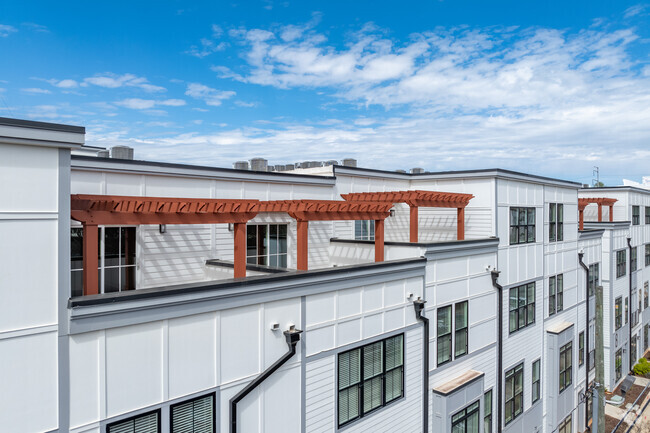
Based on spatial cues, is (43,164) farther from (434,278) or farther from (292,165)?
(292,165)

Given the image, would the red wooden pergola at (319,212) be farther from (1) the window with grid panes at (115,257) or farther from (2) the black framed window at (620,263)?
(2) the black framed window at (620,263)

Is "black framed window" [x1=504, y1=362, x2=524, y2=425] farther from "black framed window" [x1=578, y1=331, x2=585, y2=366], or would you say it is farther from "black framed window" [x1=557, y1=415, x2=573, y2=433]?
"black framed window" [x1=578, y1=331, x2=585, y2=366]

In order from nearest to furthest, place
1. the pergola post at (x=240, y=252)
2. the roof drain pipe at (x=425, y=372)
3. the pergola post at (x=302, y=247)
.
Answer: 1. the pergola post at (x=240, y=252)
2. the pergola post at (x=302, y=247)
3. the roof drain pipe at (x=425, y=372)

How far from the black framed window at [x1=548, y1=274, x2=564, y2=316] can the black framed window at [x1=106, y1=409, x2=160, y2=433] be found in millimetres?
16868

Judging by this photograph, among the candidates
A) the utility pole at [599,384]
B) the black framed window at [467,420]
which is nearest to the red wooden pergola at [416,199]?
the black framed window at [467,420]

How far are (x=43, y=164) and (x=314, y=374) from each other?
6326mm

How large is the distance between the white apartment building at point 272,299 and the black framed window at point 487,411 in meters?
0.07

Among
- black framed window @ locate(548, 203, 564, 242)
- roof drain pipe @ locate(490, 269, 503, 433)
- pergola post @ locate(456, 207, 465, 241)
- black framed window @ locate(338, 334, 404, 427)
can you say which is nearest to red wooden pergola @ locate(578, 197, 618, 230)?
black framed window @ locate(548, 203, 564, 242)

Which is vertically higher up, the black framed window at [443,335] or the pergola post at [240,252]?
the pergola post at [240,252]

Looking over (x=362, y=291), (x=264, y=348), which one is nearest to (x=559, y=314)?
(x=362, y=291)

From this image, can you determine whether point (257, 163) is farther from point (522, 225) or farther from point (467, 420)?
point (467, 420)

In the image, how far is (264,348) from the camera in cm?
828

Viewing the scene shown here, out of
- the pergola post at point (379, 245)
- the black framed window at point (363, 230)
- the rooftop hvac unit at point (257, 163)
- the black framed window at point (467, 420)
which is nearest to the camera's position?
the pergola post at point (379, 245)

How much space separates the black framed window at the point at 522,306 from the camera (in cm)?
1611
